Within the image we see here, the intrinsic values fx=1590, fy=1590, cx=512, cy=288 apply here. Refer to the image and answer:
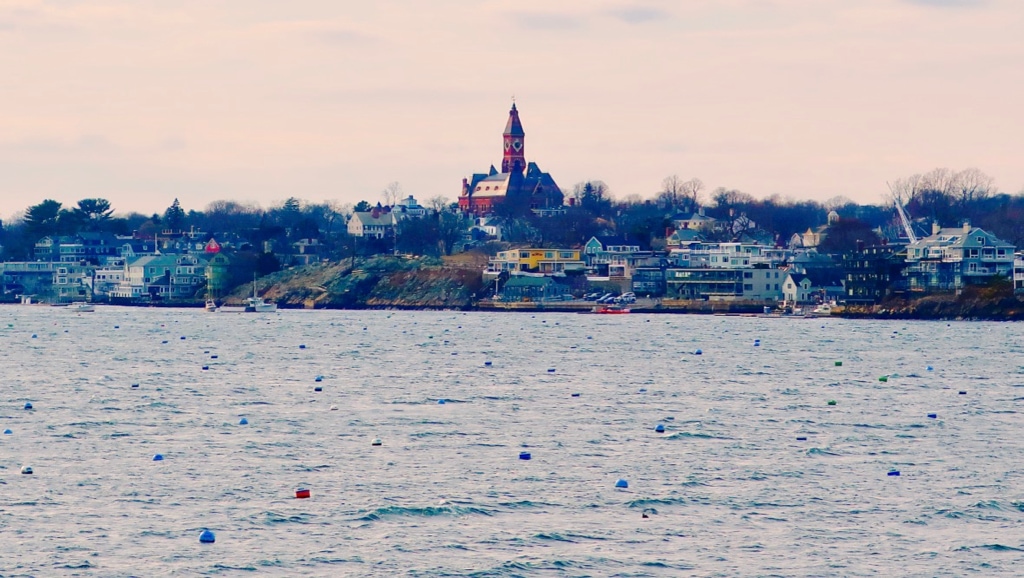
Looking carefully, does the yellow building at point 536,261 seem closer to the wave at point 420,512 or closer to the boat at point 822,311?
the boat at point 822,311

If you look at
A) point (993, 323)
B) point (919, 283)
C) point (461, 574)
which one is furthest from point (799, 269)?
point (461, 574)

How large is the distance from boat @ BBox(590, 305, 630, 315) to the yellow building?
24.7 meters

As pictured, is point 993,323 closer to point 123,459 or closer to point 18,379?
point 18,379

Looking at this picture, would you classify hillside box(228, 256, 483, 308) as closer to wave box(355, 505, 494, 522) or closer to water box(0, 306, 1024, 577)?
water box(0, 306, 1024, 577)

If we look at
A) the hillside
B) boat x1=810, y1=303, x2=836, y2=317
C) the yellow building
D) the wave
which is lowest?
the wave

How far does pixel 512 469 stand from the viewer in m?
35.4

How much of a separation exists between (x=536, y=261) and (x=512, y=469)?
148 m

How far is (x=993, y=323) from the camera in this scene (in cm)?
12325

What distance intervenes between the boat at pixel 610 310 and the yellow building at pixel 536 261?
2468cm

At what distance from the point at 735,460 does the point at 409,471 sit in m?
7.81

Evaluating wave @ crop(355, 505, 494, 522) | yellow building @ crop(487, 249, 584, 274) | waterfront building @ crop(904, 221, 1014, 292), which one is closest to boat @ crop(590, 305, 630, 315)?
yellow building @ crop(487, 249, 584, 274)

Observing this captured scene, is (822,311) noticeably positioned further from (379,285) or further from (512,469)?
(512,469)

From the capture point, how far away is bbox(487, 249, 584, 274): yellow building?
597 feet

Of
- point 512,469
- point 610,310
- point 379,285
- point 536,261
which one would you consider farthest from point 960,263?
point 512,469
